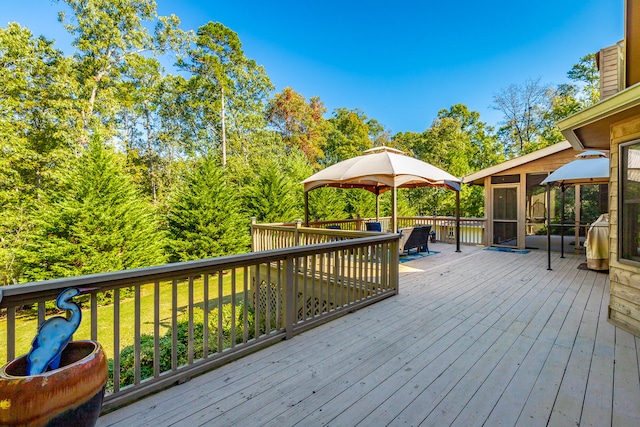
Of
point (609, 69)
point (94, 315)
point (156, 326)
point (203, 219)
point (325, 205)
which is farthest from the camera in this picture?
point (325, 205)

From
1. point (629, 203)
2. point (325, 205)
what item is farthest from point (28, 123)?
point (629, 203)

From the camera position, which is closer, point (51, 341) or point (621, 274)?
point (51, 341)

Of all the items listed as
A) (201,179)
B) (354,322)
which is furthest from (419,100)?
(354,322)

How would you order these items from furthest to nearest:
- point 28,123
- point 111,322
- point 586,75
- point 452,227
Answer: point 586,75
point 28,123
point 452,227
point 111,322

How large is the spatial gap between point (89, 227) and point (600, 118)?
10.3 meters

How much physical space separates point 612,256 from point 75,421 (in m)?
5.06

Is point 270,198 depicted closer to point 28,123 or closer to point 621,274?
point 28,123

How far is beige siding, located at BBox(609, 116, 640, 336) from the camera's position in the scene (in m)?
3.07

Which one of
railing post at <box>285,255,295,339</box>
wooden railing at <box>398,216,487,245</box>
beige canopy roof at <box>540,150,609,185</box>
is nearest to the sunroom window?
beige canopy roof at <box>540,150,609,185</box>

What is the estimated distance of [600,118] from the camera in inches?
120

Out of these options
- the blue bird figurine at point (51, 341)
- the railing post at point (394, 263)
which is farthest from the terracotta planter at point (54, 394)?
the railing post at point (394, 263)

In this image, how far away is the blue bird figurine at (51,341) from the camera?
1343 millimetres

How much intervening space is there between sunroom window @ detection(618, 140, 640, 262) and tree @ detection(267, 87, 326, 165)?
68.1 ft

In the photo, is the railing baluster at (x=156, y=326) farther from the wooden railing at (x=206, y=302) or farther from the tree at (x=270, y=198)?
the tree at (x=270, y=198)
